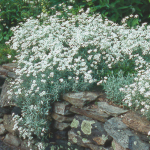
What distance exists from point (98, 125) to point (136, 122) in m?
0.72

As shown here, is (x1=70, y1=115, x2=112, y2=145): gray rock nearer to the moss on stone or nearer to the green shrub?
the moss on stone

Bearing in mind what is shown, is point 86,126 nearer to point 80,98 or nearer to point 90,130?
point 90,130

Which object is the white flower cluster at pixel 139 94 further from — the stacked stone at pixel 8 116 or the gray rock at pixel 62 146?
the stacked stone at pixel 8 116

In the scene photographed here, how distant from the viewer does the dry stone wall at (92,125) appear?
3238 millimetres

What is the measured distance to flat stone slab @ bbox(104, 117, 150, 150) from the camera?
3.16 meters

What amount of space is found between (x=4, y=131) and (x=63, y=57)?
214cm

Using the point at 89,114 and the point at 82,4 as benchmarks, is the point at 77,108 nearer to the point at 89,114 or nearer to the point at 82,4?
the point at 89,114

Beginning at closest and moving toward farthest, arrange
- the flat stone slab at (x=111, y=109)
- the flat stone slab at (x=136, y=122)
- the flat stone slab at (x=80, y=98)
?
the flat stone slab at (x=136, y=122), the flat stone slab at (x=111, y=109), the flat stone slab at (x=80, y=98)

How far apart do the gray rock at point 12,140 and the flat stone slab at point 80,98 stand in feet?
5.13

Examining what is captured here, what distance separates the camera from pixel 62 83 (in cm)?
416

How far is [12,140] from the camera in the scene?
4809 millimetres

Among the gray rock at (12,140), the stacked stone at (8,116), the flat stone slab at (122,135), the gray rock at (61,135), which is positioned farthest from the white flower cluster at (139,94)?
the gray rock at (12,140)

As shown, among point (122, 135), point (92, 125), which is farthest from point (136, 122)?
point (92, 125)

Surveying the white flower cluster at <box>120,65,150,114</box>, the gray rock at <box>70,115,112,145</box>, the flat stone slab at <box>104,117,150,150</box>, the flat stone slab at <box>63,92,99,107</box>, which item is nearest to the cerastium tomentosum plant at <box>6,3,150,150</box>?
the flat stone slab at <box>63,92,99,107</box>
